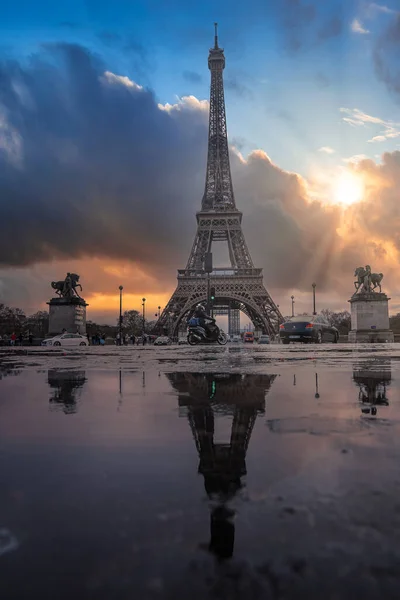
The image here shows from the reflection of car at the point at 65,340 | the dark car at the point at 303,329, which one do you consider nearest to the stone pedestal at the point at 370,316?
the dark car at the point at 303,329

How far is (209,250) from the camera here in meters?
68.2

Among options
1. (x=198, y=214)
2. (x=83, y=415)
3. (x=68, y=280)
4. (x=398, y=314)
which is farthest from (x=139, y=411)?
(x=398, y=314)

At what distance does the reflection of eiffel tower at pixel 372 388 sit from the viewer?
3912 mm

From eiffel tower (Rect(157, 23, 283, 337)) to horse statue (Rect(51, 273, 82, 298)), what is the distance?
22.9m

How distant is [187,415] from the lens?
3473mm

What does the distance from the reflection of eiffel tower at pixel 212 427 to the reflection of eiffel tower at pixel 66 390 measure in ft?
3.30

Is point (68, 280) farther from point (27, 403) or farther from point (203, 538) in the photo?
point (203, 538)

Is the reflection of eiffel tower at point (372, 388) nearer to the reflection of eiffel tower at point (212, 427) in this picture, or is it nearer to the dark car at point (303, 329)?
the reflection of eiffel tower at point (212, 427)

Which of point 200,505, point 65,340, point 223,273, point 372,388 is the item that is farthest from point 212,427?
point 223,273

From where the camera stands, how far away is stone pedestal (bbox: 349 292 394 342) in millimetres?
33406

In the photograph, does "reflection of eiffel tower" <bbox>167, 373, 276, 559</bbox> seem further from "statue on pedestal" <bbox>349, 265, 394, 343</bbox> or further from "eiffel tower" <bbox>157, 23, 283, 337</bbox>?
"eiffel tower" <bbox>157, 23, 283, 337</bbox>

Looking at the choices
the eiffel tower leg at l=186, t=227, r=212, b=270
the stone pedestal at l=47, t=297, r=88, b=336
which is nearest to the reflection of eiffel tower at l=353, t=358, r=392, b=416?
the stone pedestal at l=47, t=297, r=88, b=336

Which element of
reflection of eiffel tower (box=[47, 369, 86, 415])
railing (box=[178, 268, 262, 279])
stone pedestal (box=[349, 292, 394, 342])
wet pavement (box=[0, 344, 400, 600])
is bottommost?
wet pavement (box=[0, 344, 400, 600])

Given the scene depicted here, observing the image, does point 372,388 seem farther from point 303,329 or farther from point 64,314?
point 64,314
